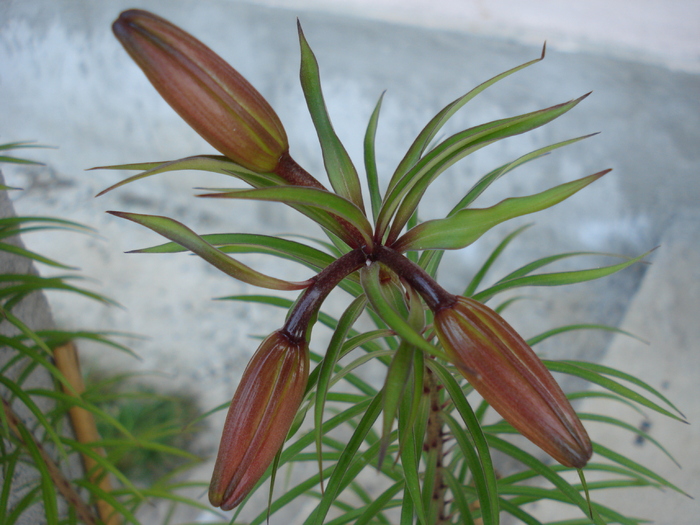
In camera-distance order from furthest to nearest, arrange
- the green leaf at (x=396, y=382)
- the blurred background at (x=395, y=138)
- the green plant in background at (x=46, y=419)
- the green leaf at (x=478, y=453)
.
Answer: the blurred background at (x=395, y=138)
the green plant in background at (x=46, y=419)
the green leaf at (x=478, y=453)
the green leaf at (x=396, y=382)

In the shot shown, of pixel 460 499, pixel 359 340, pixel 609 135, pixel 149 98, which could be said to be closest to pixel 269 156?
pixel 359 340

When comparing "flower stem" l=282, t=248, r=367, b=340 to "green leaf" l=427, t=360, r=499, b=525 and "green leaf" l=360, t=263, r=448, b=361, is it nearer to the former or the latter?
"green leaf" l=360, t=263, r=448, b=361

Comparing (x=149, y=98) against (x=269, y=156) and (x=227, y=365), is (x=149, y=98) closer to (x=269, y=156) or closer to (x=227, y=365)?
(x=227, y=365)

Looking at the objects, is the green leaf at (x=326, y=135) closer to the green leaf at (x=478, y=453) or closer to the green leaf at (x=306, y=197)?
the green leaf at (x=306, y=197)

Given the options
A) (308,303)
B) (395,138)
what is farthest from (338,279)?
(395,138)

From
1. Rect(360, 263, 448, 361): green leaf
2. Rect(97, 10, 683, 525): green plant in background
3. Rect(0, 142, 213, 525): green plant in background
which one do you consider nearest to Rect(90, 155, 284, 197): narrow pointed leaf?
Rect(97, 10, 683, 525): green plant in background

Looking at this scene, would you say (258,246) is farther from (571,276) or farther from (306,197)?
(571,276)

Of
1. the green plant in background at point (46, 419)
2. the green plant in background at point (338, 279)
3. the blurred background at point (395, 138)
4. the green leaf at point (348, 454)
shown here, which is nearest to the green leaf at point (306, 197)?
the green plant in background at point (338, 279)
